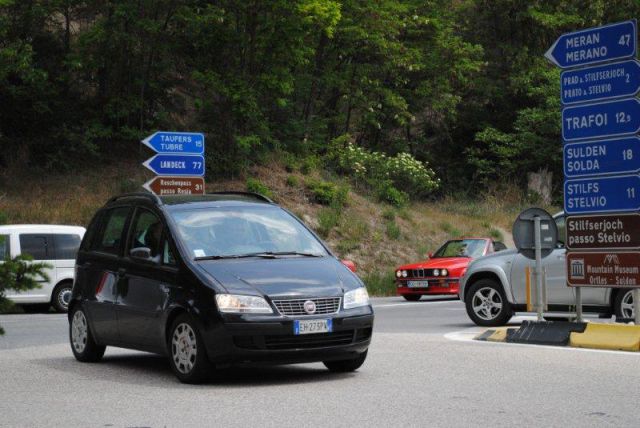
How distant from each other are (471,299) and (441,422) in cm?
1013

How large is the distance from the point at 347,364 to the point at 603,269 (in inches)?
175

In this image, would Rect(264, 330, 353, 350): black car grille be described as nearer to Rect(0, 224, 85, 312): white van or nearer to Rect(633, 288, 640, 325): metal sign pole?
Rect(633, 288, 640, 325): metal sign pole

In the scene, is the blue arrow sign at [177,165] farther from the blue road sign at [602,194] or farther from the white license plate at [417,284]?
the blue road sign at [602,194]

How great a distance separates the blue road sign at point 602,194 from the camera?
14430 millimetres

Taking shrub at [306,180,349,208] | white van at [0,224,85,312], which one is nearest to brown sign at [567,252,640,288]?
white van at [0,224,85,312]

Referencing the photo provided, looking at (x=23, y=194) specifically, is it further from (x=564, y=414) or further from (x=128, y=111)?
(x=564, y=414)

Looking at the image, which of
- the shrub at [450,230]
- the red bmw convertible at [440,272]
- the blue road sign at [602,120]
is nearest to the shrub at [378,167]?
the shrub at [450,230]

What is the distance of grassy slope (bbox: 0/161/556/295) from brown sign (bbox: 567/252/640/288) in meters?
17.0

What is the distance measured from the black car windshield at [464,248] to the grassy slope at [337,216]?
130 inches

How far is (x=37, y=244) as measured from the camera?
85.5 ft

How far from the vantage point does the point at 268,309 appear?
35.0ft

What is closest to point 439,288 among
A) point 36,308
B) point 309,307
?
point 36,308

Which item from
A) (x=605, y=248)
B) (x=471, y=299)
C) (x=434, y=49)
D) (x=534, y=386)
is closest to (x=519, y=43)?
(x=434, y=49)

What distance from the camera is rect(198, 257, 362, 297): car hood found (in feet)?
35.3
